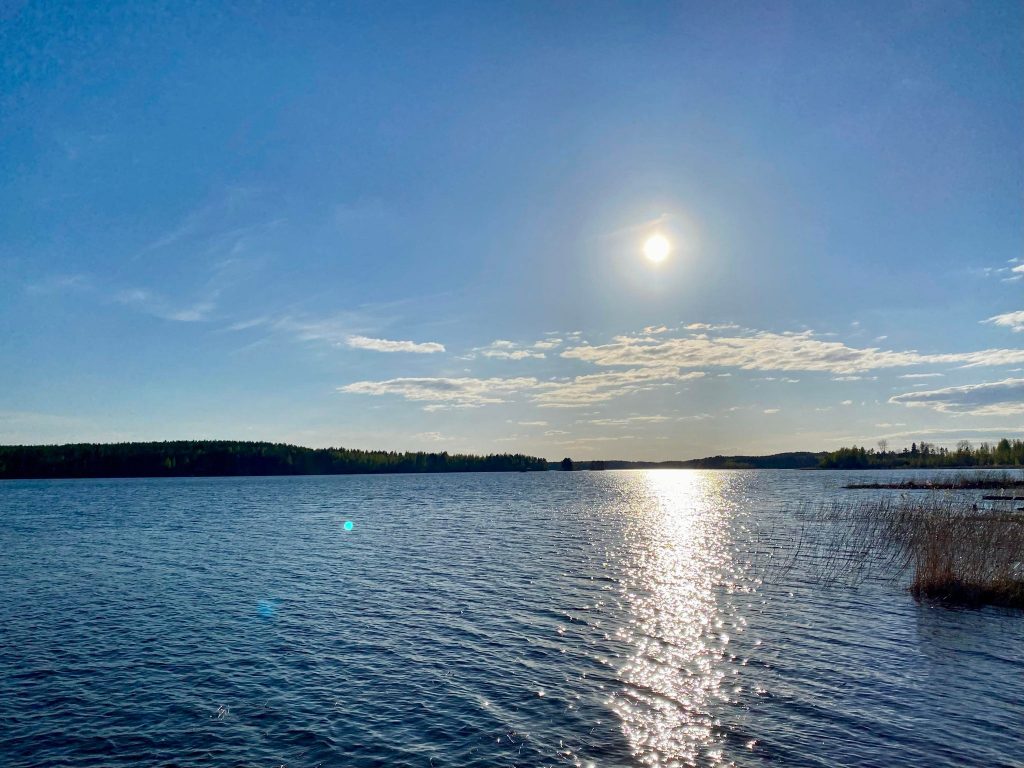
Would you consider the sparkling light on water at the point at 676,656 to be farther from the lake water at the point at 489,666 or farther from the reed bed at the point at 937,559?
the reed bed at the point at 937,559

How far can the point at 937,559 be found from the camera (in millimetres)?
32719

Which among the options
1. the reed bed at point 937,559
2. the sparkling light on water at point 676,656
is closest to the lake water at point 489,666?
the sparkling light on water at point 676,656

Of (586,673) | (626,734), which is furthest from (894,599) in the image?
(626,734)

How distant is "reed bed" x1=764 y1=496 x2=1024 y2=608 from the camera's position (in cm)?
3131

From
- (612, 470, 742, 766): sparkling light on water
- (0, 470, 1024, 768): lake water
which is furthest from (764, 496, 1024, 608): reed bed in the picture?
(612, 470, 742, 766): sparkling light on water

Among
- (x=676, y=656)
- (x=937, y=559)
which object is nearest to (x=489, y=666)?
(x=676, y=656)

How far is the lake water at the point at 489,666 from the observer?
52.3 ft

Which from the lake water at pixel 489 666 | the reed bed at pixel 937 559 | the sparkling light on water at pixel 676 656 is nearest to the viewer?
the lake water at pixel 489 666

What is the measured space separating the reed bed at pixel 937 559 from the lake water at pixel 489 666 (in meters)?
1.78

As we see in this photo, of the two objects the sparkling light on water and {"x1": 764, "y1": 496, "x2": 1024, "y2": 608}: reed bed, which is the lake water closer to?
the sparkling light on water

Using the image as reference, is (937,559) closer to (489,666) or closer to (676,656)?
(676,656)

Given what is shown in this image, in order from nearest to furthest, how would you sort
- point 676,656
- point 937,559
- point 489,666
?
point 489,666, point 676,656, point 937,559

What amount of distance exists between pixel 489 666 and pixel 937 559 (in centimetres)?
2595

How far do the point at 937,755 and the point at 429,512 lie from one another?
80.1 metres
